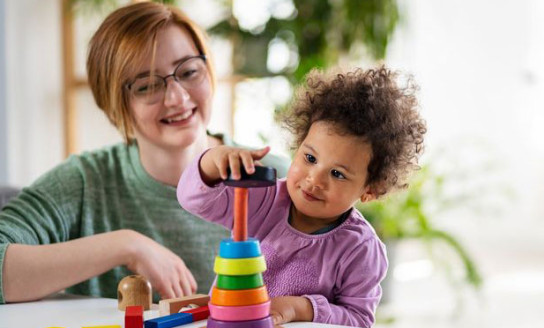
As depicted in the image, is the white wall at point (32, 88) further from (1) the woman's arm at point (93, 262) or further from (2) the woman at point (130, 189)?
(1) the woman's arm at point (93, 262)

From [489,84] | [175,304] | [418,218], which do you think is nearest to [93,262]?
[175,304]

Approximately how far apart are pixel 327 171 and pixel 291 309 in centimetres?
21

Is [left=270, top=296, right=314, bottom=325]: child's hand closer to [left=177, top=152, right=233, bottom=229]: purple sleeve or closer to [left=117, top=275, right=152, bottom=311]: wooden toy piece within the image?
[left=177, top=152, right=233, bottom=229]: purple sleeve

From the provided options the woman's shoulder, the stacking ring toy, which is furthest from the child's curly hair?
the woman's shoulder

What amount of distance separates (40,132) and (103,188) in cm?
188

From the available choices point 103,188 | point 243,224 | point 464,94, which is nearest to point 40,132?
point 103,188

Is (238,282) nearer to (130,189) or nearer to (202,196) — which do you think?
(202,196)

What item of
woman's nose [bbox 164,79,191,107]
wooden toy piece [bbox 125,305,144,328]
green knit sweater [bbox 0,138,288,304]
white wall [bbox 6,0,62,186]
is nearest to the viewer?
wooden toy piece [bbox 125,305,144,328]

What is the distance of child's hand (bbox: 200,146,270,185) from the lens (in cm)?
100

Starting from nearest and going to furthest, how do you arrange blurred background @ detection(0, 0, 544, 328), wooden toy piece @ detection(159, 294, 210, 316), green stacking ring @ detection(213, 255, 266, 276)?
green stacking ring @ detection(213, 255, 266, 276), wooden toy piece @ detection(159, 294, 210, 316), blurred background @ detection(0, 0, 544, 328)

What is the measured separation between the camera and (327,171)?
45.5 inches

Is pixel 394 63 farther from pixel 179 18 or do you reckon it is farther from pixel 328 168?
pixel 328 168

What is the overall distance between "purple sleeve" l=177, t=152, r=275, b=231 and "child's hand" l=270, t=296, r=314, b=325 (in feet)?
0.47

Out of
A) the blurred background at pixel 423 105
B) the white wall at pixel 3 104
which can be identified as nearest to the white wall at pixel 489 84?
the blurred background at pixel 423 105
